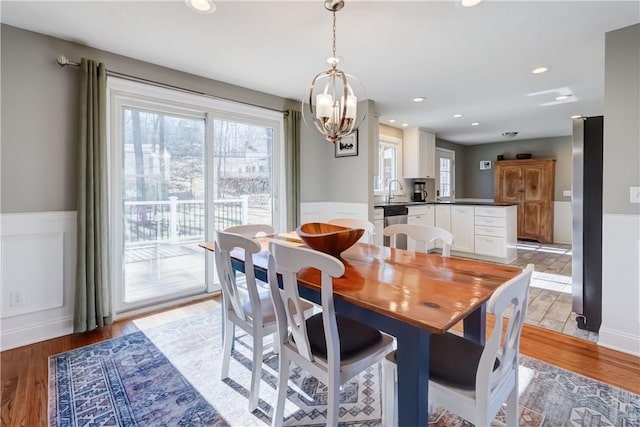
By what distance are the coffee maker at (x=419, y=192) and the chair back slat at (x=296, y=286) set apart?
16.8 feet

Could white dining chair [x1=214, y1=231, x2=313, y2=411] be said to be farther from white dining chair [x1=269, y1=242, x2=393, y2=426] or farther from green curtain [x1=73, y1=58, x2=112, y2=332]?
green curtain [x1=73, y1=58, x2=112, y2=332]

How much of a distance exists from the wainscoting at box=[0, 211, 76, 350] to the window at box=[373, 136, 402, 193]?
433 centimetres

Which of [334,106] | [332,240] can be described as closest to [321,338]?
[332,240]

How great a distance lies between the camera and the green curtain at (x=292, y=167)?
12.6ft

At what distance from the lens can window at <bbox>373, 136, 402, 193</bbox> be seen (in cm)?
558

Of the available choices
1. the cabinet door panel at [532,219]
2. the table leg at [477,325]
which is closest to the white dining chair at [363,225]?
the table leg at [477,325]

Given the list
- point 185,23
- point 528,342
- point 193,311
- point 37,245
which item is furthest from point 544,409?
point 37,245

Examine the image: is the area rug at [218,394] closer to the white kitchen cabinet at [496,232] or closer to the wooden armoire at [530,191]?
the white kitchen cabinet at [496,232]

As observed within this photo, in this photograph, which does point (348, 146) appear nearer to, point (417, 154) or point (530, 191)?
point (417, 154)

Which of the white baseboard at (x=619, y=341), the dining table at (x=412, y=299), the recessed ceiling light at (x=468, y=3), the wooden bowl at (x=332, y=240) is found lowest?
the white baseboard at (x=619, y=341)

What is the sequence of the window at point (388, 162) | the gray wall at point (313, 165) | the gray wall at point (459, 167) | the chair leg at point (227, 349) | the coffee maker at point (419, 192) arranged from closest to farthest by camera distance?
the chair leg at point (227, 349) → the gray wall at point (313, 165) → the window at point (388, 162) → the coffee maker at point (419, 192) → the gray wall at point (459, 167)

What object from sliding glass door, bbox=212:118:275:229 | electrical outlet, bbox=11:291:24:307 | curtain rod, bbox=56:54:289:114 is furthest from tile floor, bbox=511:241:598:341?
electrical outlet, bbox=11:291:24:307

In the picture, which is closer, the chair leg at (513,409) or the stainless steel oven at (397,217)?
the chair leg at (513,409)

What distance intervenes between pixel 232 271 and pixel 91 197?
1539 mm
